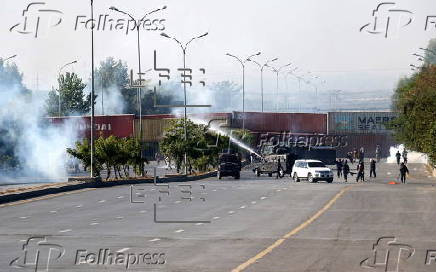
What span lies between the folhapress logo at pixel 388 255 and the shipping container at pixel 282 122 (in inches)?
4475

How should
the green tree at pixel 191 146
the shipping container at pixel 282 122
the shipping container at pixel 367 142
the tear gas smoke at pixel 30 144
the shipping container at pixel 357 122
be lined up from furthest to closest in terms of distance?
the shipping container at pixel 367 142
the shipping container at pixel 357 122
the shipping container at pixel 282 122
the tear gas smoke at pixel 30 144
the green tree at pixel 191 146

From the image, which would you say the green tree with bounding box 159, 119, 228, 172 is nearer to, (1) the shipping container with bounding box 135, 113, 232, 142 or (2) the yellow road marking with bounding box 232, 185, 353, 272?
(2) the yellow road marking with bounding box 232, 185, 353, 272

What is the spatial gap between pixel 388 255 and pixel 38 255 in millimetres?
8430

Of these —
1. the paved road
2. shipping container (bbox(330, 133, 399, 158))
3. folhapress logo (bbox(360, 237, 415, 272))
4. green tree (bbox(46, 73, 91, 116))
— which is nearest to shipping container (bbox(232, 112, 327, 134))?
shipping container (bbox(330, 133, 399, 158))

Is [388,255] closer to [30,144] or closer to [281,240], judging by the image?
[281,240]

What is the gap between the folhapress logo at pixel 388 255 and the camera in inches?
905

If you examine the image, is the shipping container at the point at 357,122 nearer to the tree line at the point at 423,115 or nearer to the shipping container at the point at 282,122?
the shipping container at the point at 282,122

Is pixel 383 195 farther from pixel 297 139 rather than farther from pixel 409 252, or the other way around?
pixel 297 139

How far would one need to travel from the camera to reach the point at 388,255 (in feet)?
83.8

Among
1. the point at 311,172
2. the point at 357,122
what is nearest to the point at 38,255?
the point at 311,172

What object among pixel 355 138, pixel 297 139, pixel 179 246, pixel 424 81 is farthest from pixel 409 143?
pixel 179 246

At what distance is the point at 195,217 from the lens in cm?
3916

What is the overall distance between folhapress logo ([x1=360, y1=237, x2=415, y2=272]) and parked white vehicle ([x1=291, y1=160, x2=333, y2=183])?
136ft

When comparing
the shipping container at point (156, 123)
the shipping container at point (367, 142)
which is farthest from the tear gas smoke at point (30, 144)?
the shipping container at point (367, 142)
